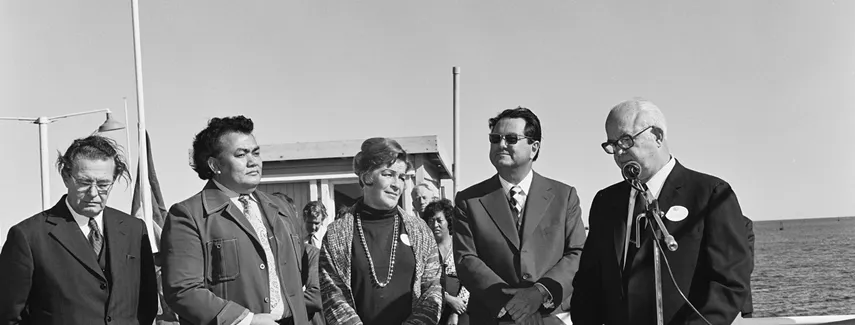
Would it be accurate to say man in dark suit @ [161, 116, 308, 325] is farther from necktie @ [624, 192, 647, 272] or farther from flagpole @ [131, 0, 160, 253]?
flagpole @ [131, 0, 160, 253]

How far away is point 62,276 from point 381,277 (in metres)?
1.49

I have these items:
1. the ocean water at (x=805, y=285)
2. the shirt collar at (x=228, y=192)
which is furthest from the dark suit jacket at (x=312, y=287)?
the ocean water at (x=805, y=285)

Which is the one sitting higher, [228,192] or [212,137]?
[212,137]

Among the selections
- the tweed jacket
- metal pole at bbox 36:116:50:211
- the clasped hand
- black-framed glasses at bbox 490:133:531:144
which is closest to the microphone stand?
the clasped hand

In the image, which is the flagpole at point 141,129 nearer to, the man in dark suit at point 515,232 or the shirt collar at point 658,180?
the man in dark suit at point 515,232

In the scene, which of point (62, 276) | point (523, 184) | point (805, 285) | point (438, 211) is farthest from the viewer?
point (805, 285)

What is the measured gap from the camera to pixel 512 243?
430cm

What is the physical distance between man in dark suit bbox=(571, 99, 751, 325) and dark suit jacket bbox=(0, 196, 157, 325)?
2.14m

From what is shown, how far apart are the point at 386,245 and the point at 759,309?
30815mm

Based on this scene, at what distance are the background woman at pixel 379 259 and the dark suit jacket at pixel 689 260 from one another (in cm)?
116

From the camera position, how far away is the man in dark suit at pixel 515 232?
4156 mm

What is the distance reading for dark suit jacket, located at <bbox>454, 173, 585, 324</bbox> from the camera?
13.7 ft

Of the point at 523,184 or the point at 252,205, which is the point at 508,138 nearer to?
the point at 523,184

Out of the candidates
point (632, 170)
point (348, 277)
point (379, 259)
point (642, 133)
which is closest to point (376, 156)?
point (379, 259)
